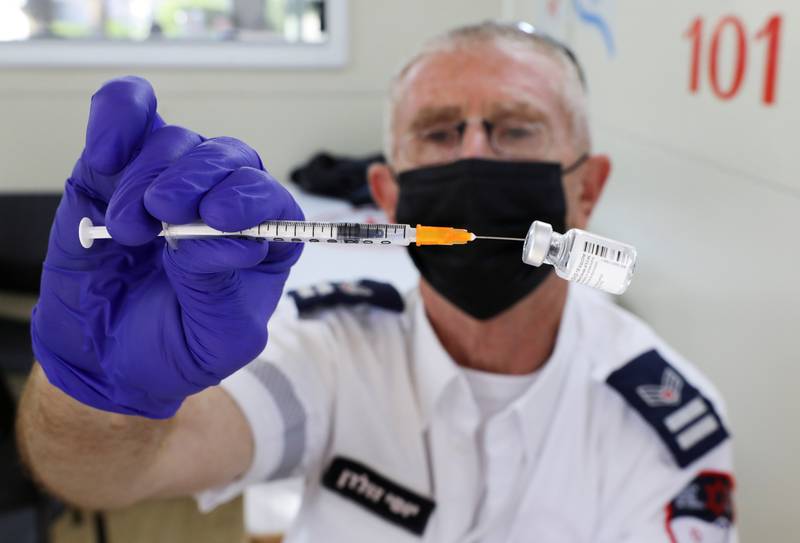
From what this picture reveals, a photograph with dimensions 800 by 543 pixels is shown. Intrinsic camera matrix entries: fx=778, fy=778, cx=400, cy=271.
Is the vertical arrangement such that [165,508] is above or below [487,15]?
below

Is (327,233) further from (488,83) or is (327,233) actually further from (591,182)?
(591,182)

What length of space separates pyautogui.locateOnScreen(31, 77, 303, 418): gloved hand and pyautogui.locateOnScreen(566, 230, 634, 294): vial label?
0.82 feet

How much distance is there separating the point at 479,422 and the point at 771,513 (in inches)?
18.4

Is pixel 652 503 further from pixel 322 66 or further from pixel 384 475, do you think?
pixel 322 66

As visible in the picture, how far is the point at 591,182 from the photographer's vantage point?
125cm

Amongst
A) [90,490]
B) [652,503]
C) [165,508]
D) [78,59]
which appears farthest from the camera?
[78,59]

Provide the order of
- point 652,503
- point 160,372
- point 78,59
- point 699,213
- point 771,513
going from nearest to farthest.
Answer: point 160,372, point 652,503, point 771,513, point 699,213, point 78,59

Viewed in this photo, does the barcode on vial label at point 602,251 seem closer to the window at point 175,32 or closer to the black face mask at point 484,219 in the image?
the black face mask at point 484,219

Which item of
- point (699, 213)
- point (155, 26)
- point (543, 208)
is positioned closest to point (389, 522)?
point (543, 208)

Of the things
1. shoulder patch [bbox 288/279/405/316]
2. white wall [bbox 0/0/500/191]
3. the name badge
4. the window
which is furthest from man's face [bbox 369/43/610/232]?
the window

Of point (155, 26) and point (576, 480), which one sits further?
point (155, 26)

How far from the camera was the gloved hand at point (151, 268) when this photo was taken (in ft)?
2.13

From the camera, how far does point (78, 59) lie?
272cm

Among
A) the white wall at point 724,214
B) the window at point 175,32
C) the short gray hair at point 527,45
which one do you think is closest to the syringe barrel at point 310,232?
the short gray hair at point 527,45
